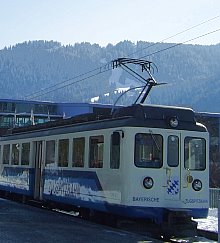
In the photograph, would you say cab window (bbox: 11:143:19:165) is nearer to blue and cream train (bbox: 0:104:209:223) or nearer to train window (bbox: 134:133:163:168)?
blue and cream train (bbox: 0:104:209:223)

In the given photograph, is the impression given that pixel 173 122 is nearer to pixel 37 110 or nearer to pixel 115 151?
pixel 115 151

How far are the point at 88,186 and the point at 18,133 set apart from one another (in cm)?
722

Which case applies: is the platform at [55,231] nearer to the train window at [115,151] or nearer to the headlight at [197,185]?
the train window at [115,151]

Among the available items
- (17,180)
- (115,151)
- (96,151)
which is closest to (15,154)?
(17,180)

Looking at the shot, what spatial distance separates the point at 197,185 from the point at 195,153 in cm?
77

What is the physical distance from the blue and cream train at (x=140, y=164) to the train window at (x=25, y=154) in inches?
143

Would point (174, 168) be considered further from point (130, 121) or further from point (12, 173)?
point (12, 173)

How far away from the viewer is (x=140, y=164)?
11641 mm

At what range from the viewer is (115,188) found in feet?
38.3

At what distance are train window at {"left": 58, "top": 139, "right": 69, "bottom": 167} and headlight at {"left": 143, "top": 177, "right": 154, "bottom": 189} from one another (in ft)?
10.8

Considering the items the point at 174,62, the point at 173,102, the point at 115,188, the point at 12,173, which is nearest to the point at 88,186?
the point at 115,188

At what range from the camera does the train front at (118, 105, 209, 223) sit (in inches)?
452

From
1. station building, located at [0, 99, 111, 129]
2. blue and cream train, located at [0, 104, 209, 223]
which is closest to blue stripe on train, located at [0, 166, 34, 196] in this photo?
blue and cream train, located at [0, 104, 209, 223]

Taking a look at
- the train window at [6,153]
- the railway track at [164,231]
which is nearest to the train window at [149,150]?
the railway track at [164,231]
